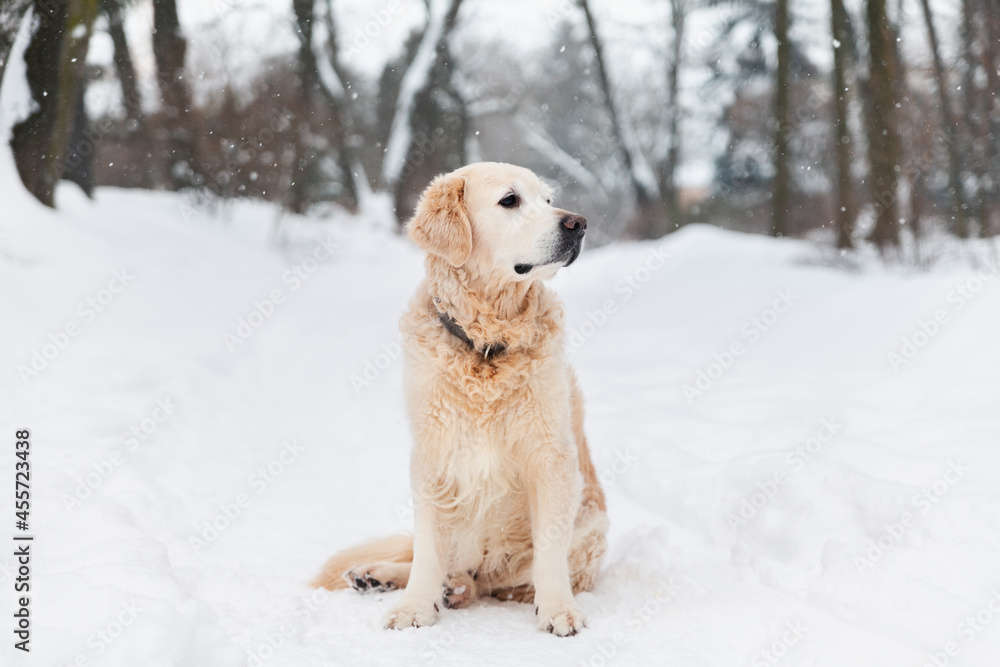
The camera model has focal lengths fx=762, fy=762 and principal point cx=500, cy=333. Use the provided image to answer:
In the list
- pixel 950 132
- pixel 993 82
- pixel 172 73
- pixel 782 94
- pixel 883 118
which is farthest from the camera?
pixel 782 94

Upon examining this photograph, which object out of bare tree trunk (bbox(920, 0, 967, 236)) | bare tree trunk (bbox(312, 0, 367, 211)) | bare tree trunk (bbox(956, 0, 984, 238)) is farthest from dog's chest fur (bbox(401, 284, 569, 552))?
bare tree trunk (bbox(312, 0, 367, 211))

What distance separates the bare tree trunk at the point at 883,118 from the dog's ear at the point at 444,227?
8432mm

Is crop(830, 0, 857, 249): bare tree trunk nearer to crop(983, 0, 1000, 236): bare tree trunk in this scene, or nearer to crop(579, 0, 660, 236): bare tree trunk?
crop(983, 0, 1000, 236): bare tree trunk

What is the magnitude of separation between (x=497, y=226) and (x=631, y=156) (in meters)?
16.2

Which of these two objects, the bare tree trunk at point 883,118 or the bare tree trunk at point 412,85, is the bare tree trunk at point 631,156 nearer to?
the bare tree trunk at point 412,85

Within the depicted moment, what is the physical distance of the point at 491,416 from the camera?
121 inches

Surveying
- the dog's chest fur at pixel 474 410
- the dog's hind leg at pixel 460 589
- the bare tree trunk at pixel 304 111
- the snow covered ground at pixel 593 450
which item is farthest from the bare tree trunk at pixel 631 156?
the dog's hind leg at pixel 460 589

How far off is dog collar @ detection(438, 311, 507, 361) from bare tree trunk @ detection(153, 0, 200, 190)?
1005 centimetres

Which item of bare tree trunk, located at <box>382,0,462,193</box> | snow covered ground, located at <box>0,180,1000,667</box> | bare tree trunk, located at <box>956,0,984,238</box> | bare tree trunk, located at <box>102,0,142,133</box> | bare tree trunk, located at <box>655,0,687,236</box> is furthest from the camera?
bare tree trunk, located at <box>655,0,687,236</box>

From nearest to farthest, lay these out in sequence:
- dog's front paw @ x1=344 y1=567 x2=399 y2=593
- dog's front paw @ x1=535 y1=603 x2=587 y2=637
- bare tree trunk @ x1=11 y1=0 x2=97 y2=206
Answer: dog's front paw @ x1=535 y1=603 x2=587 y2=637 < dog's front paw @ x1=344 y1=567 x2=399 y2=593 < bare tree trunk @ x1=11 y1=0 x2=97 y2=206

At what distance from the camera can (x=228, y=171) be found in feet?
40.5

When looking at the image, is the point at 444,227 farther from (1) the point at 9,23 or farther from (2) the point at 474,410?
(1) the point at 9,23

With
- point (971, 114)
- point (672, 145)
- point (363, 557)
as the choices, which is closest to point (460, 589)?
point (363, 557)

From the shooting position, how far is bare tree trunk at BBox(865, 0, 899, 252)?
986 centimetres
